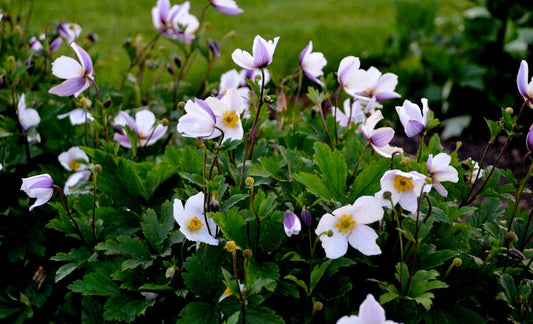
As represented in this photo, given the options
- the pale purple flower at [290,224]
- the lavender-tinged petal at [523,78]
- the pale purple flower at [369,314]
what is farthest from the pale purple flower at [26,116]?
the lavender-tinged petal at [523,78]

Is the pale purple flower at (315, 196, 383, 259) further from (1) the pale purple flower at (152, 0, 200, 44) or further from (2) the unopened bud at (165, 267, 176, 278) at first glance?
(1) the pale purple flower at (152, 0, 200, 44)

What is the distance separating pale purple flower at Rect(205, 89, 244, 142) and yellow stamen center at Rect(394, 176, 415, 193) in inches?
13.3

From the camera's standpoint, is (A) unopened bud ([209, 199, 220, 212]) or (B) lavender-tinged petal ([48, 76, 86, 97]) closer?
(A) unopened bud ([209, 199, 220, 212])

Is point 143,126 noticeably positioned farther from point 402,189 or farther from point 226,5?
point 402,189

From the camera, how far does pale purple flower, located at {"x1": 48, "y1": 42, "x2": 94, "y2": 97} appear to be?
1.49m

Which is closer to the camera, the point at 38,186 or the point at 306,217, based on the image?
the point at 306,217

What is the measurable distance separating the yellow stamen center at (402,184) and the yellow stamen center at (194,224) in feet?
1.30

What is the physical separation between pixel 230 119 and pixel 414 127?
0.38 meters

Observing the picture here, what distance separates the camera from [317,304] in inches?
45.9

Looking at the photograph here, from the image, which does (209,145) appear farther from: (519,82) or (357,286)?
(519,82)

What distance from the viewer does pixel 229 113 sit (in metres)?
1.33

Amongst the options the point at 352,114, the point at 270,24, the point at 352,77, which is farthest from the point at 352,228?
the point at 270,24

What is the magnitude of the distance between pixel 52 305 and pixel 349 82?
1035mm

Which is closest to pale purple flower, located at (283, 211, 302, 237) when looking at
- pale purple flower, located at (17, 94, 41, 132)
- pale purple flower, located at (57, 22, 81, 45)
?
pale purple flower, located at (17, 94, 41, 132)
